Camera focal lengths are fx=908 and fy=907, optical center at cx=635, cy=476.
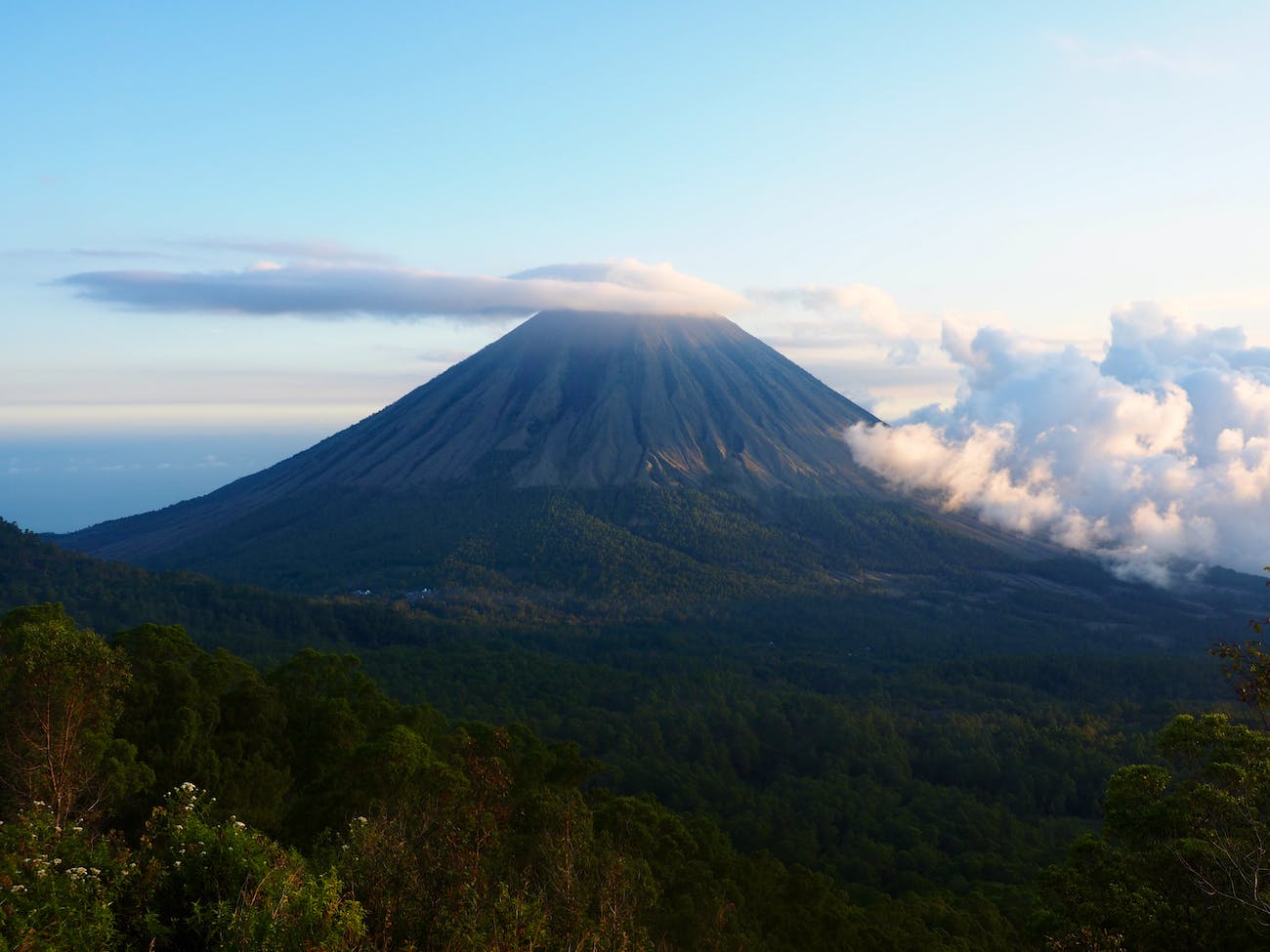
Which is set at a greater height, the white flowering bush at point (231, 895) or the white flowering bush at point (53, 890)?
the white flowering bush at point (53, 890)

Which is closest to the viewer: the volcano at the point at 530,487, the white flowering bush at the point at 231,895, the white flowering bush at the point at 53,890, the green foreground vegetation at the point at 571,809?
the white flowering bush at the point at 53,890

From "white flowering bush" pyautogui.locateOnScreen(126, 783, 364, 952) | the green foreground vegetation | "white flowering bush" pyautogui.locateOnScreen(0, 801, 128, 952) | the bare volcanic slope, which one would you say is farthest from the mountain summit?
"white flowering bush" pyautogui.locateOnScreen(0, 801, 128, 952)

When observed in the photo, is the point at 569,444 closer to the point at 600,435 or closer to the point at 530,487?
the point at 600,435

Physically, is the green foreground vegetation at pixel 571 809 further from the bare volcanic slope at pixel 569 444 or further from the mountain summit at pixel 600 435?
the mountain summit at pixel 600 435

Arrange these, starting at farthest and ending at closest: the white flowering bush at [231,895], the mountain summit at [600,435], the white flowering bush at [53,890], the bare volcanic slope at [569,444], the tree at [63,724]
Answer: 1. the mountain summit at [600,435]
2. the bare volcanic slope at [569,444]
3. the tree at [63,724]
4. the white flowering bush at [231,895]
5. the white flowering bush at [53,890]

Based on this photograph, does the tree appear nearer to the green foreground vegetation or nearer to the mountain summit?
the green foreground vegetation

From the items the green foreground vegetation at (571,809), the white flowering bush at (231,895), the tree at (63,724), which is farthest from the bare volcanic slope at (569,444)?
the white flowering bush at (231,895)

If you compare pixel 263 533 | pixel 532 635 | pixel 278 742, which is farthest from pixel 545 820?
pixel 263 533
